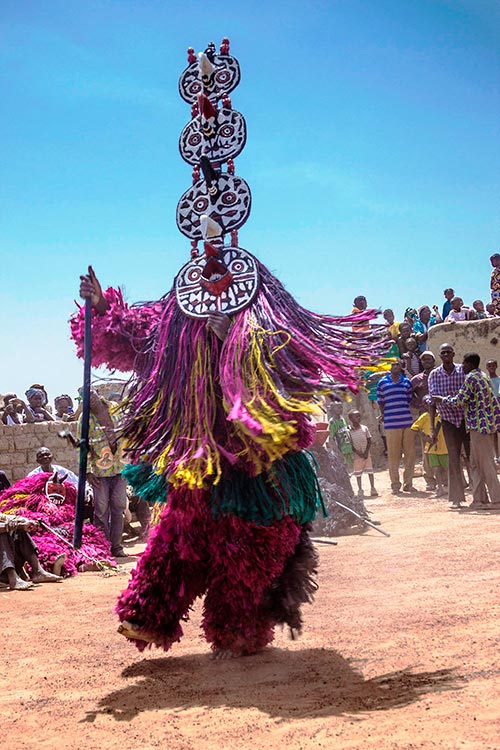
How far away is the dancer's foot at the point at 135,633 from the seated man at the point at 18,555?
3.28 meters

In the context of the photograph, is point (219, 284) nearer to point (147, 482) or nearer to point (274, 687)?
point (147, 482)

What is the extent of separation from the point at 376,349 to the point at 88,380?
158cm

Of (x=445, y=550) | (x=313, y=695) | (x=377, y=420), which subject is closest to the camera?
(x=313, y=695)

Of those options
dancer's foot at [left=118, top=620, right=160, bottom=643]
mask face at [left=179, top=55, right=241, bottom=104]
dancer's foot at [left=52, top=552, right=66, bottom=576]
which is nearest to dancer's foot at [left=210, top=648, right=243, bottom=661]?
dancer's foot at [left=118, top=620, right=160, bottom=643]

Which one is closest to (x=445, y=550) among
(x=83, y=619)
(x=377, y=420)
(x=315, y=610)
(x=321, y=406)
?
(x=315, y=610)

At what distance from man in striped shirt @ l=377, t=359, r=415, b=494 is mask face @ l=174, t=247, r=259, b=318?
304 inches

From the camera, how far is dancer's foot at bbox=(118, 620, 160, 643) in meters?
3.74

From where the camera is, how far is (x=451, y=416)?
396 inches

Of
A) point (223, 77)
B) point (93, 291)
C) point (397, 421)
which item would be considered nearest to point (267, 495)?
point (93, 291)

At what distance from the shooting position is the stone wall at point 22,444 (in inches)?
520

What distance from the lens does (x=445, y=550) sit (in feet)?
22.6

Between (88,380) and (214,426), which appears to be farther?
(88,380)

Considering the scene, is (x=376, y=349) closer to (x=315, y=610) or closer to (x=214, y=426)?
(x=214, y=426)

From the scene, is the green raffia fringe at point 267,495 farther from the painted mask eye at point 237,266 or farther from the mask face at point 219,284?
the painted mask eye at point 237,266
